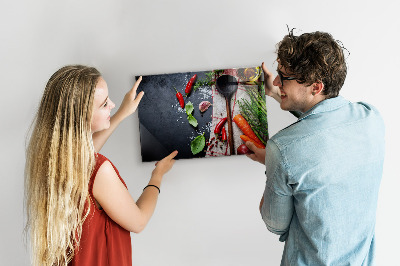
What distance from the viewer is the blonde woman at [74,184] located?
1118 millimetres

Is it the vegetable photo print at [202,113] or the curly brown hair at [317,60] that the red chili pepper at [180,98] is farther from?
the curly brown hair at [317,60]

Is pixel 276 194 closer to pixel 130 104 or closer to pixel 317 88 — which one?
pixel 317 88

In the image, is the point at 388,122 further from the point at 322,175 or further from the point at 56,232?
the point at 56,232

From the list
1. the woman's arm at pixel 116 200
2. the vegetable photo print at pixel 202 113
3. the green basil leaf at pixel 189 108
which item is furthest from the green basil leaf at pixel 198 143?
the woman's arm at pixel 116 200

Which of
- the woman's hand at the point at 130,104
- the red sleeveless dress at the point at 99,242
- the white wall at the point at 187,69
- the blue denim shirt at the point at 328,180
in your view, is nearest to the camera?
the blue denim shirt at the point at 328,180

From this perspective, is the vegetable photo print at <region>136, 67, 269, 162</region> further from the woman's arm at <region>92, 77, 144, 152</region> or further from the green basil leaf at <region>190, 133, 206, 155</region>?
the woman's arm at <region>92, 77, 144, 152</region>

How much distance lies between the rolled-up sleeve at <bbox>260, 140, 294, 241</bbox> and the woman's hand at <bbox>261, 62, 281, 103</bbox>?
0.46 meters

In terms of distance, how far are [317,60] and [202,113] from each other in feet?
2.06

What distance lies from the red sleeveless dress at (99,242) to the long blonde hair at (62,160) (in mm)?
29

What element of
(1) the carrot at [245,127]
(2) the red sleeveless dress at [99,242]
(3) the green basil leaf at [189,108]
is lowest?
(2) the red sleeveless dress at [99,242]

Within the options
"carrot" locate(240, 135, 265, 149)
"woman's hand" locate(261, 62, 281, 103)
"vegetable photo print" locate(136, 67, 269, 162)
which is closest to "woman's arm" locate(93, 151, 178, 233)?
"vegetable photo print" locate(136, 67, 269, 162)

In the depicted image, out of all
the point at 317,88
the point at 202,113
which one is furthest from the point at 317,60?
the point at 202,113

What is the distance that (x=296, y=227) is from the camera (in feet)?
3.85

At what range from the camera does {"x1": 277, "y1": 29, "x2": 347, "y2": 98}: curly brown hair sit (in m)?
1.09
